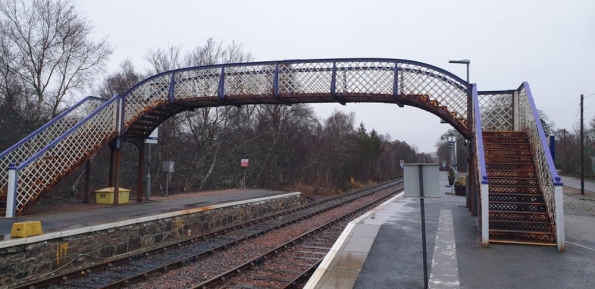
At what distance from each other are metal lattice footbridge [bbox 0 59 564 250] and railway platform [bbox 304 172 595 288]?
579 millimetres

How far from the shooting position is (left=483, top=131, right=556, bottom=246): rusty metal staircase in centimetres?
842

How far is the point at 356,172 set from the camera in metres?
56.2

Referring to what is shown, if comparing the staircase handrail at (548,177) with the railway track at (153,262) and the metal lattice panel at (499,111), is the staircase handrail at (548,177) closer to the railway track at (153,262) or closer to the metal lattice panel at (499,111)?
the metal lattice panel at (499,111)

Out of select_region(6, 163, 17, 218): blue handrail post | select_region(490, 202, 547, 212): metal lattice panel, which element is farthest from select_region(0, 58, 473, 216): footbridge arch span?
select_region(490, 202, 547, 212): metal lattice panel

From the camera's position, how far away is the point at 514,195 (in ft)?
30.4

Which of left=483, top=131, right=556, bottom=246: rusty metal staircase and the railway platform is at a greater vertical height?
left=483, top=131, right=556, bottom=246: rusty metal staircase

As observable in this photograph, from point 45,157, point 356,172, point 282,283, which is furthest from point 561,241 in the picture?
point 356,172

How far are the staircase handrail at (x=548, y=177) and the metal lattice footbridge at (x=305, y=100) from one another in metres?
0.02

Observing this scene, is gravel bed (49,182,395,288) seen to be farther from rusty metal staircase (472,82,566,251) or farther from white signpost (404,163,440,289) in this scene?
rusty metal staircase (472,82,566,251)

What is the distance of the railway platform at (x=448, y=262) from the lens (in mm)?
6023

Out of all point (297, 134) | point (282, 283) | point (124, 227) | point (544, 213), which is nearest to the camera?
point (282, 283)

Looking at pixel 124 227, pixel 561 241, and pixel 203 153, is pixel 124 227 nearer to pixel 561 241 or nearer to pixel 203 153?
pixel 561 241

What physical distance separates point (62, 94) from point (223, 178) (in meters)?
14.8

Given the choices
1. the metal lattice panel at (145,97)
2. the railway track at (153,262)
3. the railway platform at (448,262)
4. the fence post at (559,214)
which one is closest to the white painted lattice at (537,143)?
the fence post at (559,214)
